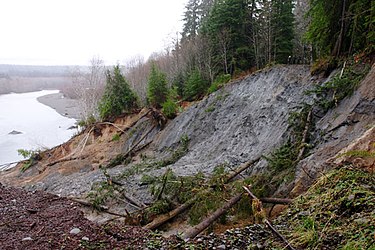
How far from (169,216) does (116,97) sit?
13.5 meters

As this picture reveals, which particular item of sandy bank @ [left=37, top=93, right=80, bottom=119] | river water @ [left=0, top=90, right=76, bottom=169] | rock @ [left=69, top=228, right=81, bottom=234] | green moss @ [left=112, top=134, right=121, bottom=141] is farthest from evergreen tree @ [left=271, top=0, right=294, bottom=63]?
sandy bank @ [left=37, top=93, right=80, bottom=119]

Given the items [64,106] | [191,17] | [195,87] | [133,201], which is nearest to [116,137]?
[195,87]

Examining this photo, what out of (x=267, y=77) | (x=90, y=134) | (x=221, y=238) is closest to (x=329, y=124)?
(x=221, y=238)

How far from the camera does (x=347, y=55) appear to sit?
7902mm

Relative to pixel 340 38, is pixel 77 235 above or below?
below

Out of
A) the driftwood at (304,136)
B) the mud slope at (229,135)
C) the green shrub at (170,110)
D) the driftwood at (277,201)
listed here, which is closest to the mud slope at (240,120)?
the mud slope at (229,135)

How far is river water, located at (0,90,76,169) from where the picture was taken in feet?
82.5

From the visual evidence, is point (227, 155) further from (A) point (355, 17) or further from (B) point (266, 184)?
(A) point (355, 17)

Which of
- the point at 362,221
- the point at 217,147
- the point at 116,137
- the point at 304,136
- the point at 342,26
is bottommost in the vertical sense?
the point at 116,137

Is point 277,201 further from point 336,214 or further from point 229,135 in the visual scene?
point 229,135

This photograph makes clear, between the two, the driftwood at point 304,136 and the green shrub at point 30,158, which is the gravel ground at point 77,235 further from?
the green shrub at point 30,158

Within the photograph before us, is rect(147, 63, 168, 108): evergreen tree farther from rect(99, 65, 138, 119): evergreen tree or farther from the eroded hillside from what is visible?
rect(99, 65, 138, 119): evergreen tree

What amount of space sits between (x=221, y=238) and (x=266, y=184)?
2.37 m

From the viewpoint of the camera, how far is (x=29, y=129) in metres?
33.0
